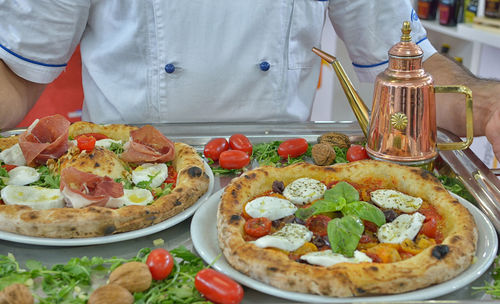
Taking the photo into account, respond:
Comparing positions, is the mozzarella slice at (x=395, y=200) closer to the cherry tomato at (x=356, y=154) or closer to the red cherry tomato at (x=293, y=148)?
the cherry tomato at (x=356, y=154)

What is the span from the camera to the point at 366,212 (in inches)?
49.4

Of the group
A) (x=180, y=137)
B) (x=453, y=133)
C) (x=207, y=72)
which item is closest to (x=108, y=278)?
(x=180, y=137)

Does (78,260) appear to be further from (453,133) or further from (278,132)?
(453,133)

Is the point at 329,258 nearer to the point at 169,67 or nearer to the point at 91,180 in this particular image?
the point at 91,180

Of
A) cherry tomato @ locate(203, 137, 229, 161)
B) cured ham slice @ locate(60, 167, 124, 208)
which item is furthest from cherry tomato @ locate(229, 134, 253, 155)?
cured ham slice @ locate(60, 167, 124, 208)

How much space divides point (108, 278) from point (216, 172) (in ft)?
1.89

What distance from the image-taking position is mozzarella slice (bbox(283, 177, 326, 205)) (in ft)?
4.45

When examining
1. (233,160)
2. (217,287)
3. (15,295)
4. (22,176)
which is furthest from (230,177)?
(15,295)

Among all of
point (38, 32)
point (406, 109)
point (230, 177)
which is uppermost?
point (38, 32)

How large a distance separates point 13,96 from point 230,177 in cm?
80

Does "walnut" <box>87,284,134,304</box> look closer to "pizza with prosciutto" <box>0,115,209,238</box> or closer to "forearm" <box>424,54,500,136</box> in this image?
"pizza with prosciutto" <box>0,115,209,238</box>

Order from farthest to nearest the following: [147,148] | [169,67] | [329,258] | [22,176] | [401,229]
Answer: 1. [169,67]
2. [147,148]
3. [22,176]
4. [401,229]
5. [329,258]

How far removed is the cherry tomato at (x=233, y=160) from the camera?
1.66 meters

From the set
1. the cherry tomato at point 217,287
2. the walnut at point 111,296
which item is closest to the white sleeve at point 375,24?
the cherry tomato at point 217,287
